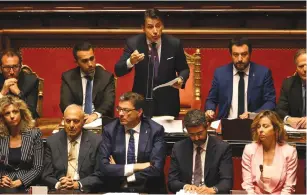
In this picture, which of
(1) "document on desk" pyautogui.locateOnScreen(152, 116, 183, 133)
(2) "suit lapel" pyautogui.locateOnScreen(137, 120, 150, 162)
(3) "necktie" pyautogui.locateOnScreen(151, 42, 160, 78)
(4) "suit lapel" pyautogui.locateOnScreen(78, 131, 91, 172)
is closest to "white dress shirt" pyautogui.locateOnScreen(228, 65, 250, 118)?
(1) "document on desk" pyautogui.locateOnScreen(152, 116, 183, 133)

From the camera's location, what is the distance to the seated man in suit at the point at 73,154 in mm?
5211

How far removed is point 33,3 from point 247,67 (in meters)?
2.19

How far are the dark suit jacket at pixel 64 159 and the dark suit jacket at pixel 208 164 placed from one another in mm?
484

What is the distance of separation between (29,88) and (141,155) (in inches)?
44.3

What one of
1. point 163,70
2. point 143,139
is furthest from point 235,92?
point 143,139

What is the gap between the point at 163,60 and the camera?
5.82 metres

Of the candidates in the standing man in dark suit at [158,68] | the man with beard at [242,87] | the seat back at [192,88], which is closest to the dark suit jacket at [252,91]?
the man with beard at [242,87]

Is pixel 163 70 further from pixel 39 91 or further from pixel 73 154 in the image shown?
pixel 39 91

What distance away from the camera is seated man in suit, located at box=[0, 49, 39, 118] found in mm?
5719

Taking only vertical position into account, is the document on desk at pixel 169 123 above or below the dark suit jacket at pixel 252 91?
below

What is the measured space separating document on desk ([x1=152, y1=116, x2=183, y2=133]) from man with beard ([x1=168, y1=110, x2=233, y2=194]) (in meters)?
0.24

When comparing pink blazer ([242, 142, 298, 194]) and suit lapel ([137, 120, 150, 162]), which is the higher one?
suit lapel ([137, 120, 150, 162])

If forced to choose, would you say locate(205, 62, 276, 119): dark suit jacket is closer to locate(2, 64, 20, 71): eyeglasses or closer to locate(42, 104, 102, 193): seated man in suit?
locate(42, 104, 102, 193): seated man in suit

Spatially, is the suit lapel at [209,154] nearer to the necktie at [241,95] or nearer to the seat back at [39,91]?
the necktie at [241,95]
